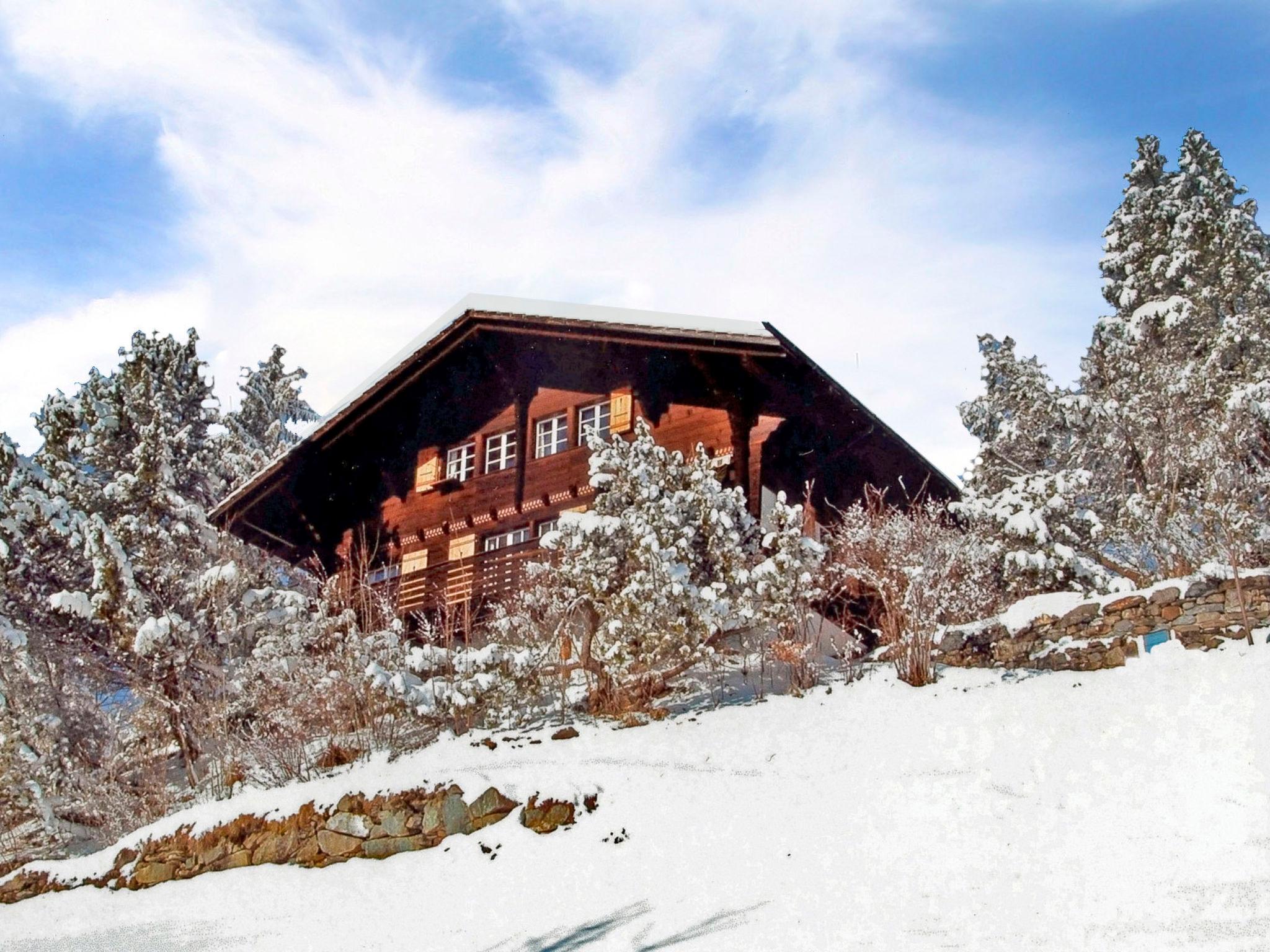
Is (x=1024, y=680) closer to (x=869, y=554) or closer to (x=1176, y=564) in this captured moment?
(x=869, y=554)

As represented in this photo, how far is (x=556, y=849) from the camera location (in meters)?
9.63

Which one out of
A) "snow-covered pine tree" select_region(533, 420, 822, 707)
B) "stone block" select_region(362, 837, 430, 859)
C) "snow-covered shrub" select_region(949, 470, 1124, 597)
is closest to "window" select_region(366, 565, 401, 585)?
"snow-covered pine tree" select_region(533, 420, 822, 707)

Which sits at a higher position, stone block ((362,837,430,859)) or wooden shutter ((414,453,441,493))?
wooden shutter ((414,453,441,493))

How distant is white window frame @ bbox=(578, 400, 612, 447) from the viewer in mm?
18703

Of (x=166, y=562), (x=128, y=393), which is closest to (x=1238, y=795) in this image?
(x=166, y=562)

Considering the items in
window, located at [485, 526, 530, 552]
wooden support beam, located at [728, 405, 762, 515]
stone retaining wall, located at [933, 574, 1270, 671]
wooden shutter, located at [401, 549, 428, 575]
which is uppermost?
wooden support beam, located at [728, 405, 762, 515]

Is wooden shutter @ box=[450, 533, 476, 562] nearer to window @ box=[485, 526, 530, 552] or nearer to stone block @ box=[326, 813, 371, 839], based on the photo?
window @ box=[485, 526, 530, 552]

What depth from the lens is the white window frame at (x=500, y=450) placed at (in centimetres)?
2014

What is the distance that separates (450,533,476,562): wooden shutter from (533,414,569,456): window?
2065mm

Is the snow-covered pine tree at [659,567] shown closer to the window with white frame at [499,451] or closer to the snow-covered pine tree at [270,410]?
the window with white frame at [499,451]

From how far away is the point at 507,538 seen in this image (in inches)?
764

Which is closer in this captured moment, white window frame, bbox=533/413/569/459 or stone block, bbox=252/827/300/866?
stone block, bbox=252/827/300/866

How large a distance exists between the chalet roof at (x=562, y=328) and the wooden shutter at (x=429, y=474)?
5.28ft

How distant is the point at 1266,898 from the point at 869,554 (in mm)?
7597
